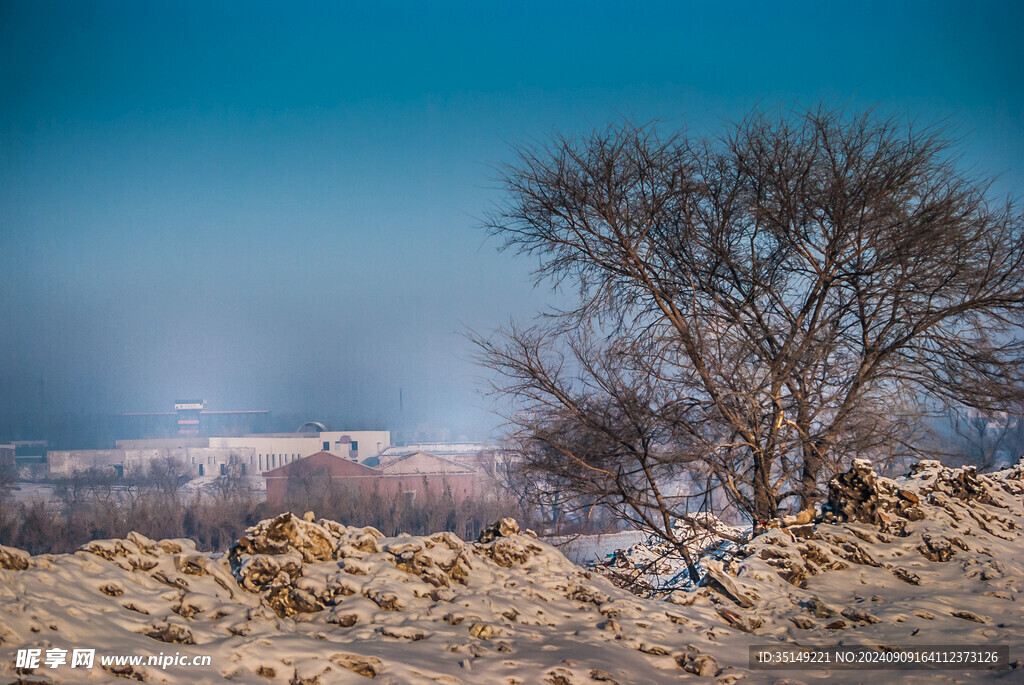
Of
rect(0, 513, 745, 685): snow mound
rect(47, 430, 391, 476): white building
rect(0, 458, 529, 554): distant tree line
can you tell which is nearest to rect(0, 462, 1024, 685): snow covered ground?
rect(0, 513, 745, 685): snow mound

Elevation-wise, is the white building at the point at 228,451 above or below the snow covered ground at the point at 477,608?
below

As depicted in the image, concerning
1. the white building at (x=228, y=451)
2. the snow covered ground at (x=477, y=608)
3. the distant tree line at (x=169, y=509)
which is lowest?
the distant tree line at (x=169, y=509)

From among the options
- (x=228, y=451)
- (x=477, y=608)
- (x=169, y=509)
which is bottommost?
(x=169, y=509)

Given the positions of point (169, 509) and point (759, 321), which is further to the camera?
point (169, 509)

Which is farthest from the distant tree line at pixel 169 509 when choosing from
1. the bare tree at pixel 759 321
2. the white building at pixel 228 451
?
the bare tree at pixel 759 321

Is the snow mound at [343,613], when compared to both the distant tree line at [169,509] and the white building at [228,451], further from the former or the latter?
the white building at [228,451]

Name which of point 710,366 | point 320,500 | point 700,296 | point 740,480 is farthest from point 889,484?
point 320,500

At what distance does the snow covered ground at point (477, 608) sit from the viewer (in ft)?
10.2

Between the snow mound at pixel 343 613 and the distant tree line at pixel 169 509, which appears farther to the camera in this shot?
the distant tree line at pixel 169 509

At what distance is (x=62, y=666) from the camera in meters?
2.68

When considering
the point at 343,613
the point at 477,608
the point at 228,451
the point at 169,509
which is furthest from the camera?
the point at 228,451

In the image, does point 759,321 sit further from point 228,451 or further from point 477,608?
point 228,451

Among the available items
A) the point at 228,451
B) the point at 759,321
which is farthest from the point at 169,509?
the point at 759,321

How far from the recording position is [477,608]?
4125 millimetres
